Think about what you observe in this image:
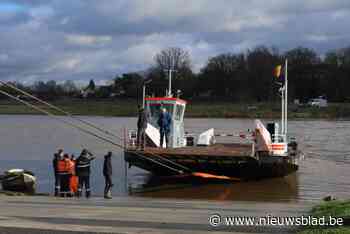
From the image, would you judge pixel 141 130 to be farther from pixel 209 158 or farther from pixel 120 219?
pixel 120 219

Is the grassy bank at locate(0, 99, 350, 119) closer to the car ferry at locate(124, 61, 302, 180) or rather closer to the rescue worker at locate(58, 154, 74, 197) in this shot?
the car ferry at locate(124, 61, 302, 180)

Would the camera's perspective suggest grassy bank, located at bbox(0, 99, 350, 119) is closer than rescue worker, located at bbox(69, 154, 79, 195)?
No

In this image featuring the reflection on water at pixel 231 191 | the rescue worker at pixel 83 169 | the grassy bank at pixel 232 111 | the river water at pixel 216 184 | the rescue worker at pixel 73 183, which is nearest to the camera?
the rescue worker at pixel 83 169

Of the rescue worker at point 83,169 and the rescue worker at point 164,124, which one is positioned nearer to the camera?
the rescue worker at point 83,169

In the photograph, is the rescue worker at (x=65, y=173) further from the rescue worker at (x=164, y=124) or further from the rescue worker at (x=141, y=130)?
the rescue worker at (x=164, y=124)

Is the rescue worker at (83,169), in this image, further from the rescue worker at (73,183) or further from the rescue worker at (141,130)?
the rescue worker at (141,130)

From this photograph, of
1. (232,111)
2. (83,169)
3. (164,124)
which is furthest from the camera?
(232,111)

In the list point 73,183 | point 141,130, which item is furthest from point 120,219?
point 141,130

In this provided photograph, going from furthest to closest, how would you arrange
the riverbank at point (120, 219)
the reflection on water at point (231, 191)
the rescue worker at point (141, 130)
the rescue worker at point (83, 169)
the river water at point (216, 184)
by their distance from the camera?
the rescue worker at point (141, 130)
the river water at point (216, 184)
the reflection on water at point (231, 191)
the rescue worker at point (83, 169)
the riverbank at point (120, 219)

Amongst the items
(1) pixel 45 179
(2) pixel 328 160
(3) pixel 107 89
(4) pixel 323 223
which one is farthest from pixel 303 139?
(3) pixel 107 89

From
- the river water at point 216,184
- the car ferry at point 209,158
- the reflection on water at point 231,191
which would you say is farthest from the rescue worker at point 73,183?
the car ferry at point 209,158

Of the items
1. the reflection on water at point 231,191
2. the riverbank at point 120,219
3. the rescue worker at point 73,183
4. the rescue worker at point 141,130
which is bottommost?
Result: the reflection on water at point 231,191

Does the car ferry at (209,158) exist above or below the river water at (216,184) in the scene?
above

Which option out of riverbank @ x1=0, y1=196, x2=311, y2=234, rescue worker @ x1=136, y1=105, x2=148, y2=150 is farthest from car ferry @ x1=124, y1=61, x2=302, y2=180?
riverbank @ x1=0, y1=196, x2=311, y2=234
